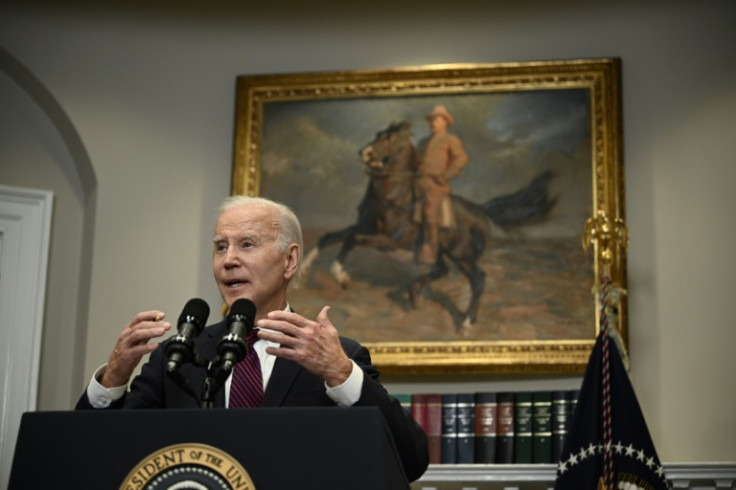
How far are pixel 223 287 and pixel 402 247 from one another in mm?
2730

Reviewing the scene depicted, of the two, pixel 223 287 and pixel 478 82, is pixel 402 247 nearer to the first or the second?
pixel 478 82

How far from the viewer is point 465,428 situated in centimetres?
533

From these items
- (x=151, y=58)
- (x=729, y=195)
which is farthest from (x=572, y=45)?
(x=151, y=58)

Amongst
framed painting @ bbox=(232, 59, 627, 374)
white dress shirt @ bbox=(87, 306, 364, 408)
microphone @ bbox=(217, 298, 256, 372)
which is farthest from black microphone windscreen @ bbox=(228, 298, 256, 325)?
framed painting @ bbox=(232, 59, 627, 374)

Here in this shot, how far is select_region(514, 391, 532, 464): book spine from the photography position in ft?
17.1

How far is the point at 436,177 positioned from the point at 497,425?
4.58 feet

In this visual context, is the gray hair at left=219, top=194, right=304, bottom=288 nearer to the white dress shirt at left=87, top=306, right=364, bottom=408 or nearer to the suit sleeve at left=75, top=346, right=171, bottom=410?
the white dress shirt at left=87, top=306, right=364, bottom=408

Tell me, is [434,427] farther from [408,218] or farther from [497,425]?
[408,218]

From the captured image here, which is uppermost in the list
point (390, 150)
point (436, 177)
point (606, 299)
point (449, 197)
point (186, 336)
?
point (390, 150)

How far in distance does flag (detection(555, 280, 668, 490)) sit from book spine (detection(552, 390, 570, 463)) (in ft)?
0.82

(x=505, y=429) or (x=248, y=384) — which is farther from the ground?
(x=248, y=384)

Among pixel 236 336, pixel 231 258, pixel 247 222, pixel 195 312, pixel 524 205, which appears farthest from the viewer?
pixel 524 205

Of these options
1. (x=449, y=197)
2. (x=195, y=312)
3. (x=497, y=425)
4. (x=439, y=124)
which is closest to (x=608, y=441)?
(x=497, y=425)

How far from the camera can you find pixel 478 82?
5.98 metres
